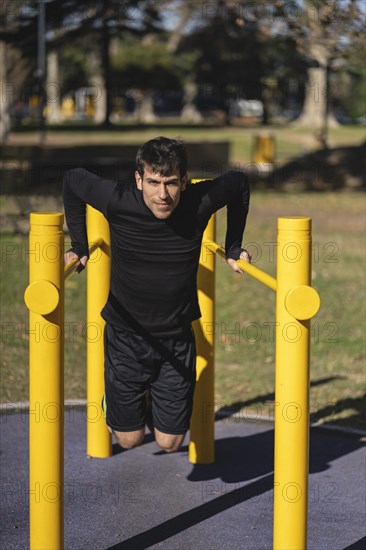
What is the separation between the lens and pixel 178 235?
4.27 m

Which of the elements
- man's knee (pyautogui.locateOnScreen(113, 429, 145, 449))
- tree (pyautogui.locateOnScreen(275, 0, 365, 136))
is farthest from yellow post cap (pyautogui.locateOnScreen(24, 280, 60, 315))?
tree (pyautogui.locateOnScreen(275, 0, 365, 136))

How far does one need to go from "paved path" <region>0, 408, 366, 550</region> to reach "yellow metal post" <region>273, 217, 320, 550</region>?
66 centimetres

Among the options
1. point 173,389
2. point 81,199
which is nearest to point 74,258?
point 81,199

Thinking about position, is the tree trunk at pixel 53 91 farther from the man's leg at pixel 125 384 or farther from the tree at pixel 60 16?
the man's leg at pixel 125 384

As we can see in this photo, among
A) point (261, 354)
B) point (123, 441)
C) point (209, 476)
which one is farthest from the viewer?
point (261, 354)

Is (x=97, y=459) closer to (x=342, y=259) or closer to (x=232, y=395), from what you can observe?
(x=232, y=395)

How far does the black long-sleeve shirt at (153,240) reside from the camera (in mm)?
4273

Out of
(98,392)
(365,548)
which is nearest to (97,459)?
(98,392)

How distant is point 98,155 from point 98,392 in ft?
68.7

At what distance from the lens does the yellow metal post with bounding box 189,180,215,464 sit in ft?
17.4

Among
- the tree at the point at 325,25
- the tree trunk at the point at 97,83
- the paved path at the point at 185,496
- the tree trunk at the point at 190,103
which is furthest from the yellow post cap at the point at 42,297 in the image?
the tree trunk at the point at 190,103

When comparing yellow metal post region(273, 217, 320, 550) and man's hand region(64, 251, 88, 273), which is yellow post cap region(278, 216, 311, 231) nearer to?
yellow metal post region(273, 217, 320, 550)

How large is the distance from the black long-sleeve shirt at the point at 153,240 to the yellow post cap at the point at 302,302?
0.76 metres

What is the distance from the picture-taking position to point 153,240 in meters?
4.27
